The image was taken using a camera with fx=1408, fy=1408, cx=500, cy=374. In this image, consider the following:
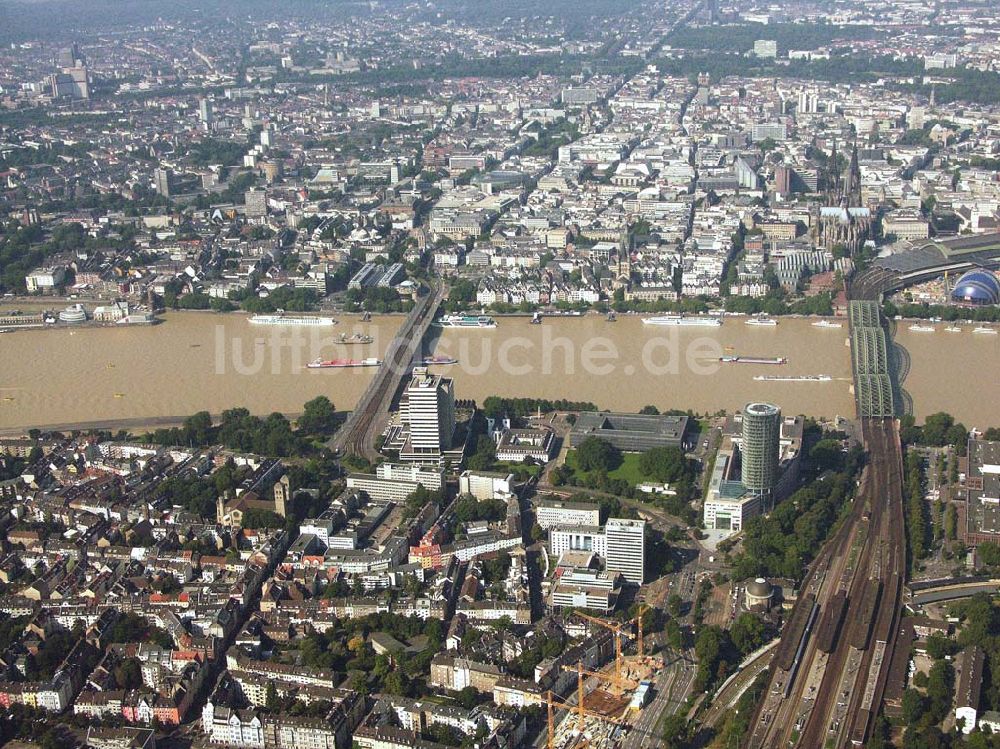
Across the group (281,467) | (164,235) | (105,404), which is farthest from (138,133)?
(281,467)

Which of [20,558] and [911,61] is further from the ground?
[911,61]

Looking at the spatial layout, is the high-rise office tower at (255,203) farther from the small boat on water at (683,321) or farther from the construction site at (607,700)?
the construction site at (607,700)

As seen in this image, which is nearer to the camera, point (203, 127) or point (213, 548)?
point (213, 548)

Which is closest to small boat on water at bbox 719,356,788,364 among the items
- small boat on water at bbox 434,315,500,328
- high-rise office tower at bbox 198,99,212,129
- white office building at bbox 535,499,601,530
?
small boat on water at bbox 434,315,500,328

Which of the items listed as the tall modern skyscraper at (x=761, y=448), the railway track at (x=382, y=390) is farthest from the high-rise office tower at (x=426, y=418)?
the tall modern skyscraper at (x=761, y=448)

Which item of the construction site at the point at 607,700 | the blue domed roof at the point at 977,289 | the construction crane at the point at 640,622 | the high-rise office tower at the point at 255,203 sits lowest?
the construction site at the point at 607,700

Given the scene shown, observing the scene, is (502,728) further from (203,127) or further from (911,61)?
(911,61)
